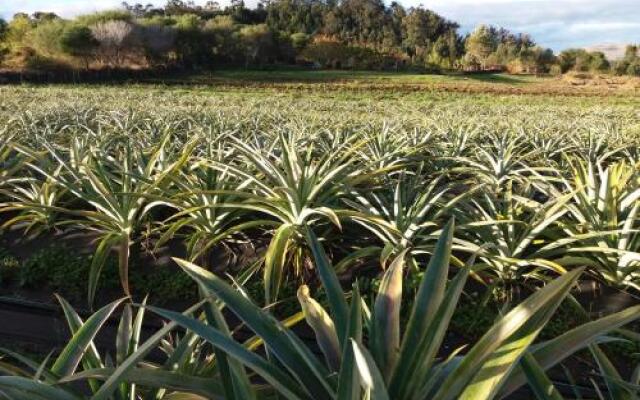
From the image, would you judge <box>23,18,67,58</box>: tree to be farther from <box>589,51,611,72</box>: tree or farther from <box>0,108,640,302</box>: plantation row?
<box>589,51,611,72</box>: tree

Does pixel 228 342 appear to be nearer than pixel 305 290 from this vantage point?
Yes

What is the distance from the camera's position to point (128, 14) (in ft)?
182

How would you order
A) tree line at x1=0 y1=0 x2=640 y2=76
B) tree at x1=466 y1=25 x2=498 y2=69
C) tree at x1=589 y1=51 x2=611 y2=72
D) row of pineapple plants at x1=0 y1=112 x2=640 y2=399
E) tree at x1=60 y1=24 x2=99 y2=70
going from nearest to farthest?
row of pineapple plants at x1=0 y1=112 x2=640 y2=399
tree at x1=60 y1=24 x2=99 y2=70
tree line at x1=0 y1=0 x2=640 y2=76
tree at x1=589 y1=51 x2=611 y2=72
tree at x1=466 y1=25 x2=498 y2=69

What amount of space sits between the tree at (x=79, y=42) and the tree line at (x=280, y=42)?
0.08 meters

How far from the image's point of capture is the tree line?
1737 inches

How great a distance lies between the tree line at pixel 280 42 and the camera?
145ft

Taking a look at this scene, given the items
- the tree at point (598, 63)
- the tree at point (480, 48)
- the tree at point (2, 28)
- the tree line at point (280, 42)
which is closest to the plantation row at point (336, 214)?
the tree line at point (280, 42)

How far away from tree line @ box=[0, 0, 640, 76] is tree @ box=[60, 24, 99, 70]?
0.27 ft

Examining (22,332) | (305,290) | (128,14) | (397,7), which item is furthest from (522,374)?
(397,7)

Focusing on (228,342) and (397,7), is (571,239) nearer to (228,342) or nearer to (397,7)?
(228,342)

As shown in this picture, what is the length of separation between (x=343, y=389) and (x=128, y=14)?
204 feet

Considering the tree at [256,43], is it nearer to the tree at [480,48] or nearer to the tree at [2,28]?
the tree at [2,28]

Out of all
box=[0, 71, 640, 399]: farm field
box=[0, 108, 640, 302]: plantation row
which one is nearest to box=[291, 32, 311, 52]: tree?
box=[0, 71, 640, 399]: farm field

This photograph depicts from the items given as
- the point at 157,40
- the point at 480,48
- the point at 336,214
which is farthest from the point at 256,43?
the point at 336,214
